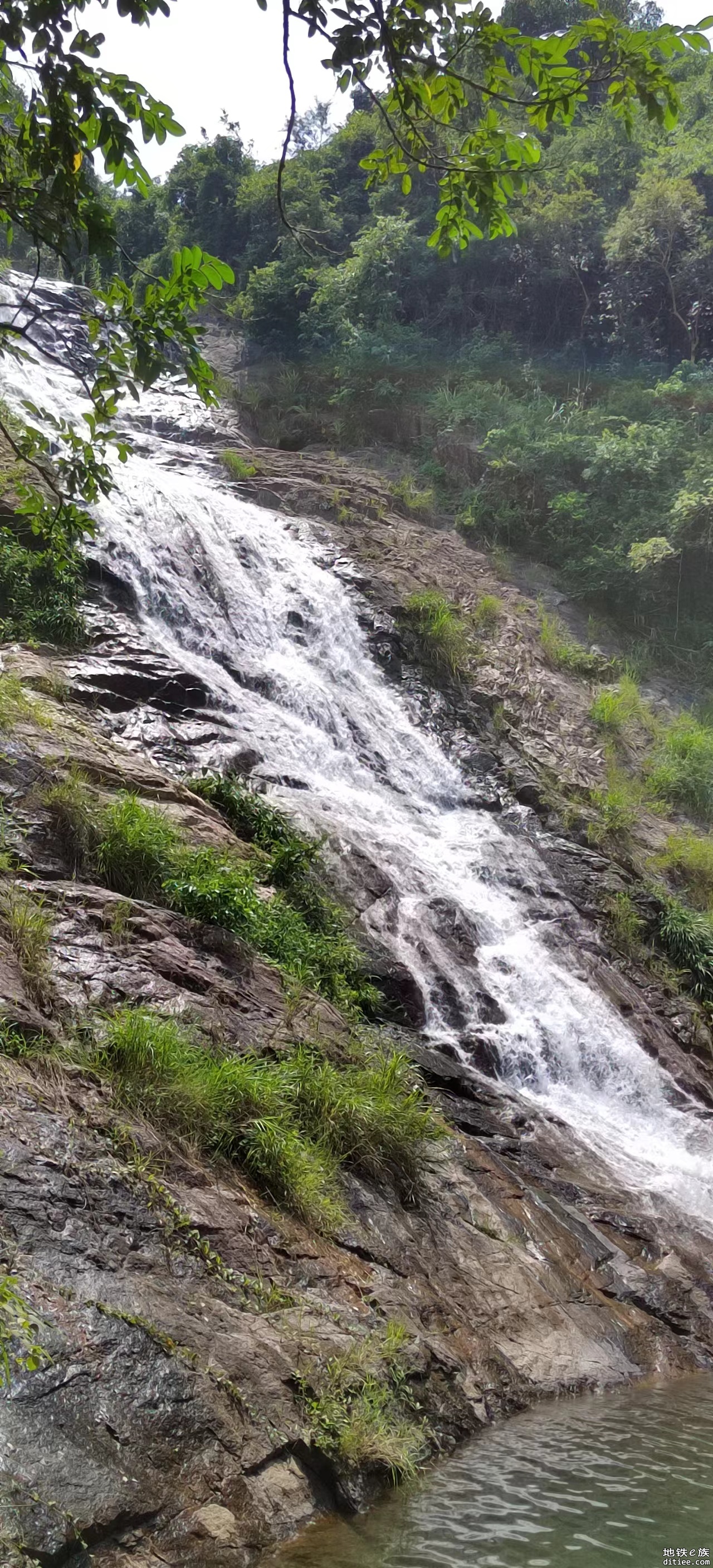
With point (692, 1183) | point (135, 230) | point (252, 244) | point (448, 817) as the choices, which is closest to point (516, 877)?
point (448, 817)

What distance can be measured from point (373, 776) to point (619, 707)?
579cm

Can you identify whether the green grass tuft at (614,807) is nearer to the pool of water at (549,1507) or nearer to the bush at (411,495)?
the bush at (411,495)

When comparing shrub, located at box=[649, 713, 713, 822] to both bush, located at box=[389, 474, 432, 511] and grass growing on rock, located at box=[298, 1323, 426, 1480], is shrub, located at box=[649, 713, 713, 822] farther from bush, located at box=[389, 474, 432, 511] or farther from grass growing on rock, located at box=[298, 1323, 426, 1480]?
grass growing on rock, located at box=[298, 1323, 426, 1480]

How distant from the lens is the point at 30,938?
5.53 meters

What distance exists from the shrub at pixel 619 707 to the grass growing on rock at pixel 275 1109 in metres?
10.7

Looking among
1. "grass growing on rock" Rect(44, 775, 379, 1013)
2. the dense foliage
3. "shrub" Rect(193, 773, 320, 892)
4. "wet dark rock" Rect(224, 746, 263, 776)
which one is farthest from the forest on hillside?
"grass growing on rock" Rect(44, 775, 379, 1013)

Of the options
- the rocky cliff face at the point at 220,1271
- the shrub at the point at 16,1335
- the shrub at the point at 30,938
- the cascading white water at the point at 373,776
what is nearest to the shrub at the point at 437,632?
the cascading white water at the point at 373,776

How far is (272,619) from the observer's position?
1427cm

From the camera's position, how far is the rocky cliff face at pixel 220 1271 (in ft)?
11.5

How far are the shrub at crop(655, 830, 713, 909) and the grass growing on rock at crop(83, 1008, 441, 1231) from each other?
8.21 meters

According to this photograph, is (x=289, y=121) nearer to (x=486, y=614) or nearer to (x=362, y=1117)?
(x=362, y=1117)

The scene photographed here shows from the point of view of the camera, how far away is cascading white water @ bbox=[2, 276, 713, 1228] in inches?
367

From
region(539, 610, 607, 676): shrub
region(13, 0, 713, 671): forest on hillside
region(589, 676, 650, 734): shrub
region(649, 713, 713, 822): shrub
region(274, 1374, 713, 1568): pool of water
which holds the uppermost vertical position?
region(13, 0, 713, 671): forest on hillside

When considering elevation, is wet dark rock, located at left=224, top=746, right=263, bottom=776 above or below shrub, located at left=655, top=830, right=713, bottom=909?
above
